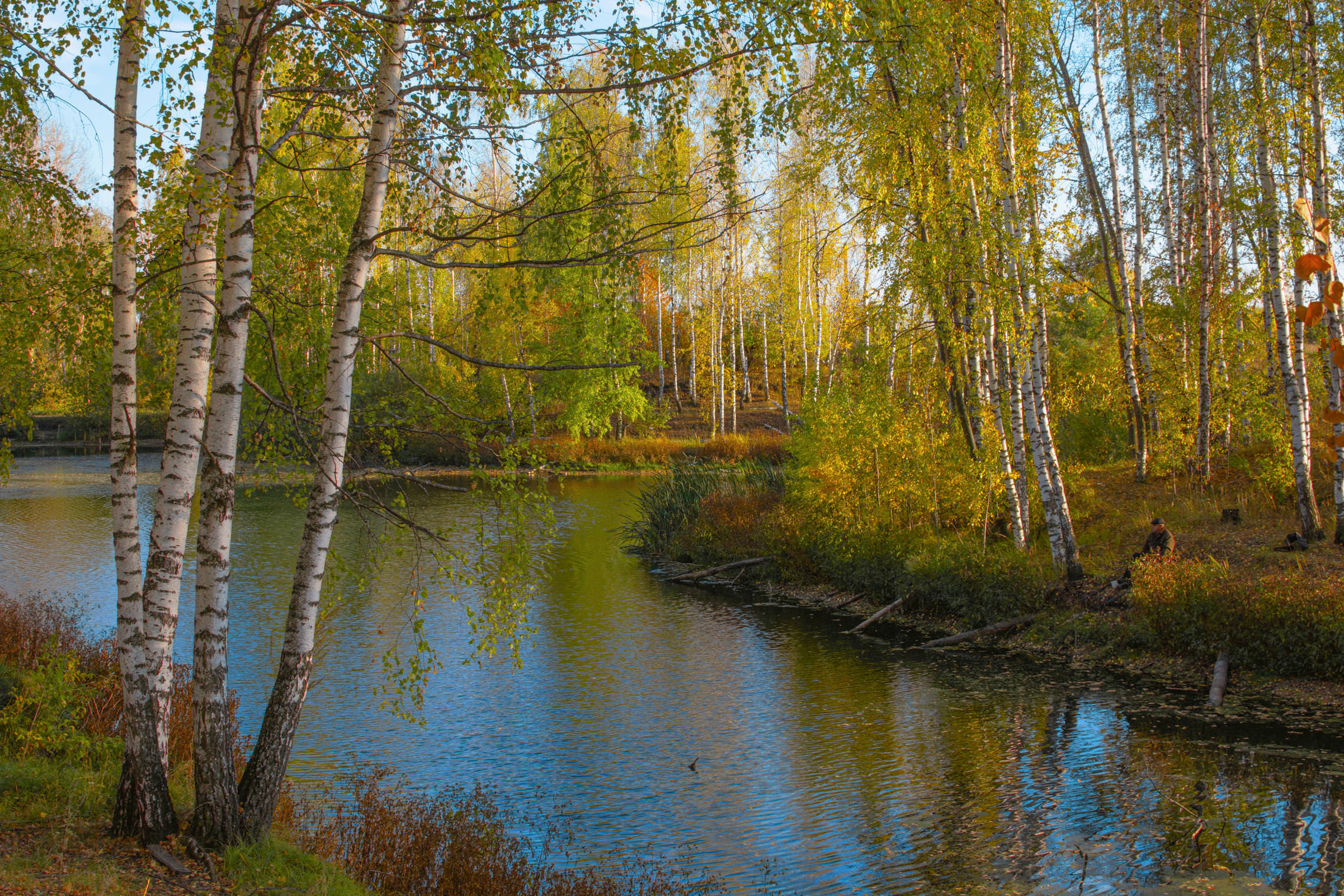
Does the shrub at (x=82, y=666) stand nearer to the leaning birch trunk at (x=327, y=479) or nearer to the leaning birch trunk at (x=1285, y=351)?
the leaning birch trunk at (x=327, y=479)

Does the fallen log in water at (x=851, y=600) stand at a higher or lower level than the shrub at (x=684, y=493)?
lower

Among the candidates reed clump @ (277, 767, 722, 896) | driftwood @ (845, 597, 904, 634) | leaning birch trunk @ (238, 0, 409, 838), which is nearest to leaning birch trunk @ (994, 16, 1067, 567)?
driftwood @ (845, 597, 904, 634)

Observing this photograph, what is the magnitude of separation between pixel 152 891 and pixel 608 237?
438 cm

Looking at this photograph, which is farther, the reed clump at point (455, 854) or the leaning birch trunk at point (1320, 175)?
the leaning birch trunk at point (1320, 175)

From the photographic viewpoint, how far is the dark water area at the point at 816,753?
652cm

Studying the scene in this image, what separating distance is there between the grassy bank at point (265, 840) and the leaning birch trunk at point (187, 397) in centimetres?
97

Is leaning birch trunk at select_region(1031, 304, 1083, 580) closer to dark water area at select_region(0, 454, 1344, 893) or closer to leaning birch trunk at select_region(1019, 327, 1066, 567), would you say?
leaning birch trunk at select_region(1019, 327, 1066, 567)

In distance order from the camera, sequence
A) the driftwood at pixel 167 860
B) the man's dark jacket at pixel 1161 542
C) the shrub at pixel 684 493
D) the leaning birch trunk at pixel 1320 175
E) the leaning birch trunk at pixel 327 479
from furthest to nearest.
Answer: the shrub at pixel 684 493 < the man's dark jacket at pixel 1161 542 < the leaning birch trunk at pixel 1320 175 < the leaning birch trunk at pixel 327 479 < the driftwood at pixel 167 860

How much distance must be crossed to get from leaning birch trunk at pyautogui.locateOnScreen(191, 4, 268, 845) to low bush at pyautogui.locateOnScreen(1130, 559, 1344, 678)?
958cm

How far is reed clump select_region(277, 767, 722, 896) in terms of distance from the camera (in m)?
5.65

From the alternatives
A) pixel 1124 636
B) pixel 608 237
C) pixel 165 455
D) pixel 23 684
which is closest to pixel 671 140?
pixel 608 237

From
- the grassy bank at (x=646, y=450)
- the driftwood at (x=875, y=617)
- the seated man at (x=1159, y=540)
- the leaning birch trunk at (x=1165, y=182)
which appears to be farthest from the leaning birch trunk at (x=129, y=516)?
the grassy bank at (x=646, y=450)

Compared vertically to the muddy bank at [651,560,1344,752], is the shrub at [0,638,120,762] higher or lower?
higher

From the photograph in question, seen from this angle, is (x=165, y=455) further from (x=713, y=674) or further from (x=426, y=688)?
(x=713, y=674)
